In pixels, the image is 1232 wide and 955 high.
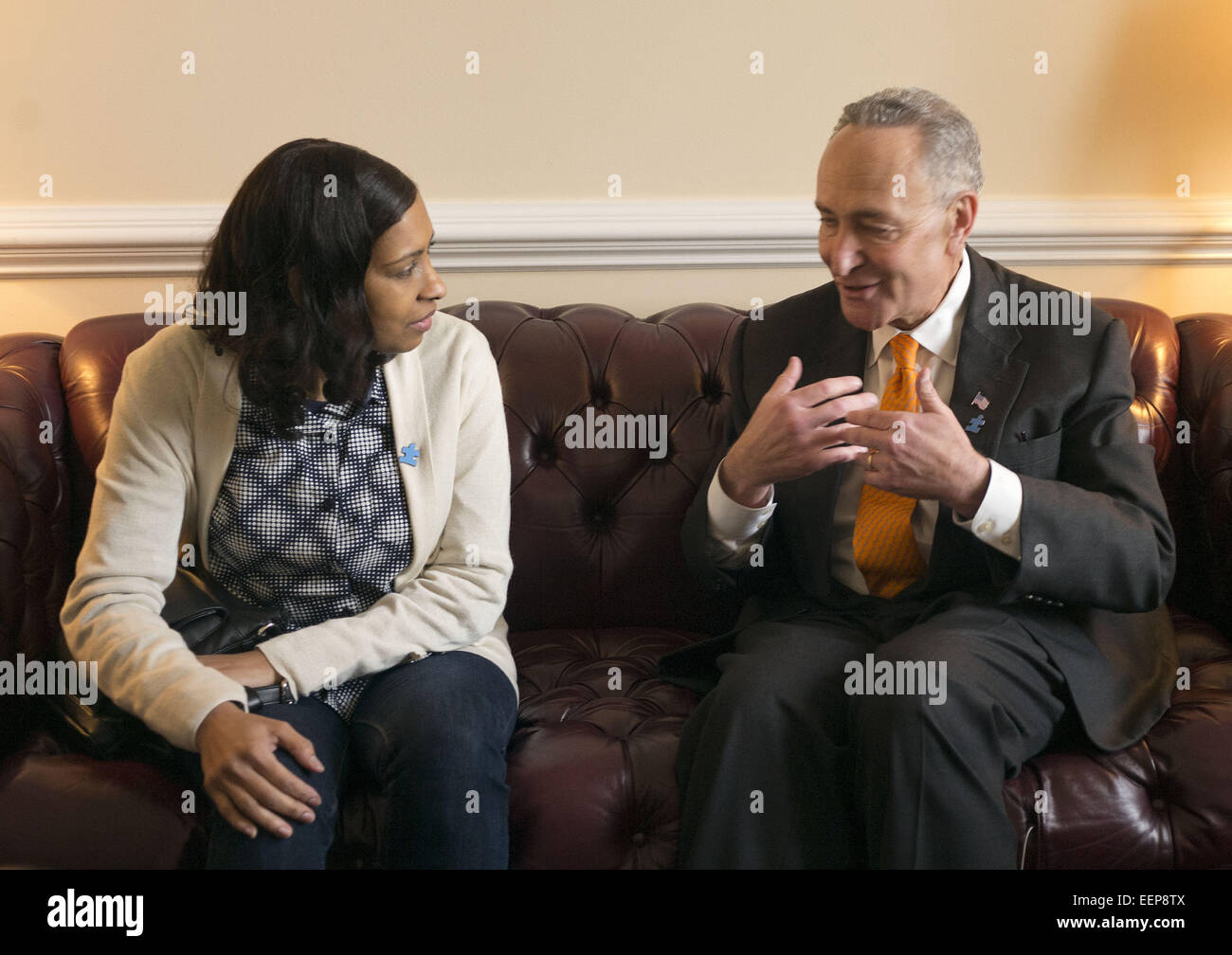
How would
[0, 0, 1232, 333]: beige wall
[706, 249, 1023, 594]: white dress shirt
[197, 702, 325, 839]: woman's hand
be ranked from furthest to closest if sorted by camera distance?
[0, 0, 1232, 333]: beige wall < [706, 249, 1023, 594]: white dress shirt < [197, 702, 325, 839]: woman's hand

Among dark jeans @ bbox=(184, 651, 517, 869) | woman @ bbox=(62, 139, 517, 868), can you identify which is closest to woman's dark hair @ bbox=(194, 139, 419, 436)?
woman @ bbox=(62, 139, 517, 868)

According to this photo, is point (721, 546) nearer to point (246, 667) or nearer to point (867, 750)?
point (867, 750)

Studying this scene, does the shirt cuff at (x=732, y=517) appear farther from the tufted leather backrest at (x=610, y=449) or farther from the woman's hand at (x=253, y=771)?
the woman's hand at (x=253, y=771)

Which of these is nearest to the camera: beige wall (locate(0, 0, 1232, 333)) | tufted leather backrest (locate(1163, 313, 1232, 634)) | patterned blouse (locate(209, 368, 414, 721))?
patterned blouse (locate(209, 368, 414, 721))

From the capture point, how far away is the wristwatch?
4.80 feet

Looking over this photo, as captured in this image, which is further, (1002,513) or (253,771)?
(1002,513)

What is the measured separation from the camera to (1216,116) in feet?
7.54

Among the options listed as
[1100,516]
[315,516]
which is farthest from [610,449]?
[1100,516]

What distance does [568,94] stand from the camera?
222 centimetres

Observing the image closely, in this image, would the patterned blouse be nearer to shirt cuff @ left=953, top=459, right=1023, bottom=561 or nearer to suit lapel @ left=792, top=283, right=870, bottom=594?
suit lapel @ left=792, top=283, right=870, bottom=594

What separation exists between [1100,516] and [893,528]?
10.9 inches

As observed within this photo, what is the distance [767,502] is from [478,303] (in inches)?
28.2
